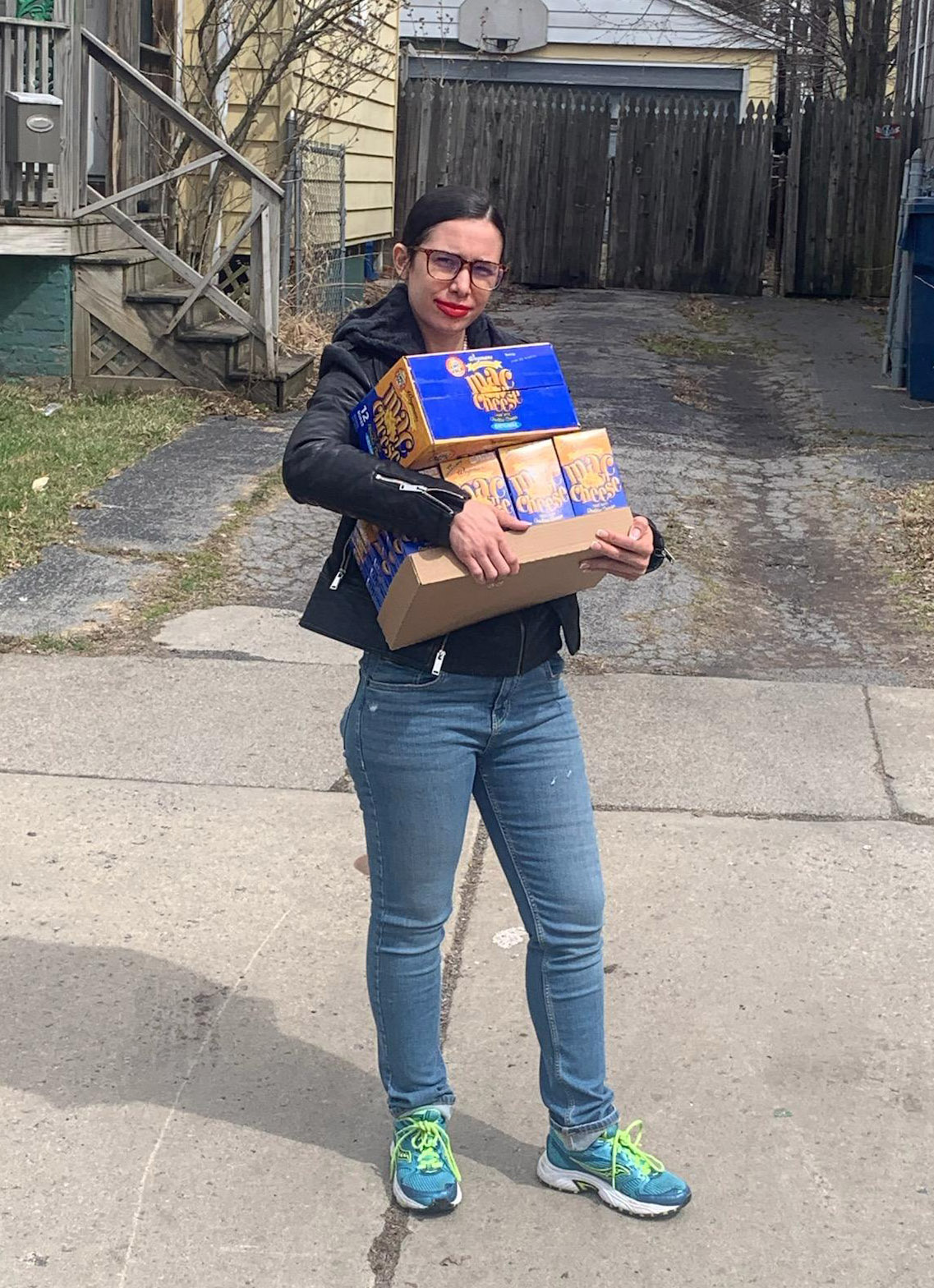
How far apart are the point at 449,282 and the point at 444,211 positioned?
0.12m

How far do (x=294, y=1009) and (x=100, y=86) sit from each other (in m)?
9.52

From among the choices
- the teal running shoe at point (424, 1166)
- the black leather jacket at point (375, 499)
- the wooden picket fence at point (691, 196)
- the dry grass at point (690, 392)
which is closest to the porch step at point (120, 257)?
the dry grass at point (690, 392)

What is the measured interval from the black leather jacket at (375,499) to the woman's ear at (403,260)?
0.03m

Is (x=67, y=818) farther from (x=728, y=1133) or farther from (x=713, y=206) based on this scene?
(x=713, y=206)

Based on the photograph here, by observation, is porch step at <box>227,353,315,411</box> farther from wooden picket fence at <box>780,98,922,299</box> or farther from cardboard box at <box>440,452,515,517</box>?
wooden picket fence at <box>780,98,922,299</box>

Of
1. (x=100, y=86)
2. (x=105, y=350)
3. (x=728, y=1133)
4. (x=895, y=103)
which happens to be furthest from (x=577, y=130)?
(x=728, y=1133)

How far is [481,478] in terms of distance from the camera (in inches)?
104

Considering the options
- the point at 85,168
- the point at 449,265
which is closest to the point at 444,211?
the point at 449,265

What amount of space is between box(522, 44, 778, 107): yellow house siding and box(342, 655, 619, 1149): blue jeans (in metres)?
20.4

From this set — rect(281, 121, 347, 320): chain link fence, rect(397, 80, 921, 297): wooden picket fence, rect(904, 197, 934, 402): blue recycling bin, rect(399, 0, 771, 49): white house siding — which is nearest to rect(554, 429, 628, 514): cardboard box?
rect(904, 197, 934, 402): blue recycling bin

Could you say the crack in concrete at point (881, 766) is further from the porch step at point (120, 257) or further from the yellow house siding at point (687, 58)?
the yellow house siding at point (687, 58)

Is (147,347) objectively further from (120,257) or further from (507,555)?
(507,555)

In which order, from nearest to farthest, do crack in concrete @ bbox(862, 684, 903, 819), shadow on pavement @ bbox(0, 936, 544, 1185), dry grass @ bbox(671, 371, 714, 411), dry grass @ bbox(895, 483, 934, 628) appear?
shadow on pavement @ bbox(0, 936, 544, 1185) → crack in concrete @ bbox(862, 684, 903, 819) → dry grass @ bbox(895, 483, 934, 628) → dry grass @ bbox(671, 371, 714, 411)

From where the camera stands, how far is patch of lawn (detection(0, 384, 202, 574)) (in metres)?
7.10
